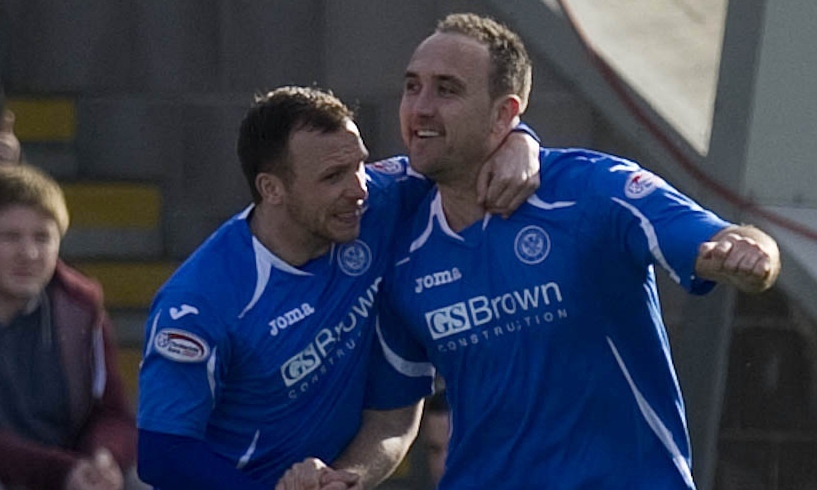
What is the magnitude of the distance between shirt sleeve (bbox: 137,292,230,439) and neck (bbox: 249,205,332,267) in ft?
0.75

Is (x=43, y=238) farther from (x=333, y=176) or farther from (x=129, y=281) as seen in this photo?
(x=129, y=281)

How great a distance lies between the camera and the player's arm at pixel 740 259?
390cm

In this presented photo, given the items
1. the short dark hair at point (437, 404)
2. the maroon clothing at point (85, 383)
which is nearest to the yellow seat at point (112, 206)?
the short dark hair at point (437, 404)

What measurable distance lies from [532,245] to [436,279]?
0.24 metres

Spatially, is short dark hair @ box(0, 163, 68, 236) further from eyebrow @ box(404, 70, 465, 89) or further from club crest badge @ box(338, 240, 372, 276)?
eyebrow @ box(404, 70, 465, 89)

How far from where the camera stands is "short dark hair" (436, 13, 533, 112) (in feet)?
15.3

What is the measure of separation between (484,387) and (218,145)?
325cm

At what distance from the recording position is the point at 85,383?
507 centimetres

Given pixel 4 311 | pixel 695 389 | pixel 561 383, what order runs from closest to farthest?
pixel 561 383
pixel 4 311
pixel 695 389

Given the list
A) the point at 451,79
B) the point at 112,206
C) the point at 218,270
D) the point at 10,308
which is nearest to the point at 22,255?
the point at 10,308

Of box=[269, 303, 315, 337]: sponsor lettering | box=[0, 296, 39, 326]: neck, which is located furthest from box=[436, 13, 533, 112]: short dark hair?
box=[0, 296, 39, 326]: neck

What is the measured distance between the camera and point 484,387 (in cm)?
457

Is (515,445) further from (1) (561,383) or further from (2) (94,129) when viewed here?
(2) (94,129)

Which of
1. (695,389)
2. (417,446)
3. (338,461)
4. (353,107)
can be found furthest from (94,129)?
(338,461)
